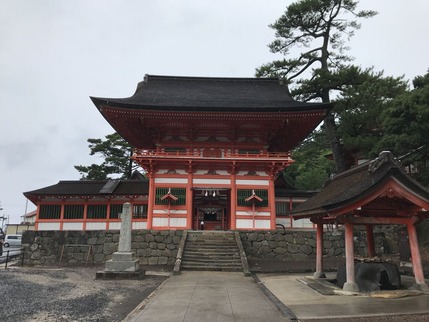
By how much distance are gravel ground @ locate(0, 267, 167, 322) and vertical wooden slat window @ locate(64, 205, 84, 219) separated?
9680 mm

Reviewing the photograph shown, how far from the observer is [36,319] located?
276 inches

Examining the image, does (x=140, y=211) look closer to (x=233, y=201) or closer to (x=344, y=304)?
(x=233, y=201)

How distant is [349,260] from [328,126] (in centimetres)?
1704

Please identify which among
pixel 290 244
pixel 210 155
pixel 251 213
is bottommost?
pixel 290 244

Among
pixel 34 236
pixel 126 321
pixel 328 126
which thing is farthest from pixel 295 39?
pixel 126 321

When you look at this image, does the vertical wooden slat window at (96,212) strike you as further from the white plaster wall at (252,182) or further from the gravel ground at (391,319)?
the gravel ground at (391,319)

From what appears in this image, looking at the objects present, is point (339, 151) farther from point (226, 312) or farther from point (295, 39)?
point (226, 312)

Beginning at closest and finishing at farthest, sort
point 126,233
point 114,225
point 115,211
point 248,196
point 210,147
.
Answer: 1. point 126,233
2. point 248,196
3. point 210,147
4. point 114,225
5. point 115,211

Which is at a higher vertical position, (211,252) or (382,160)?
(382,160)

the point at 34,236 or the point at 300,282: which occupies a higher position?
the point at 34,236

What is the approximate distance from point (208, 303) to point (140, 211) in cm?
1574

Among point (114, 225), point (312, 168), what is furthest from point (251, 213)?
point (312, 168)

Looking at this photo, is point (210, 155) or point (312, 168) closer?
point (210, 155)

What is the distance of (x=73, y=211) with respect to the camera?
902 inches
